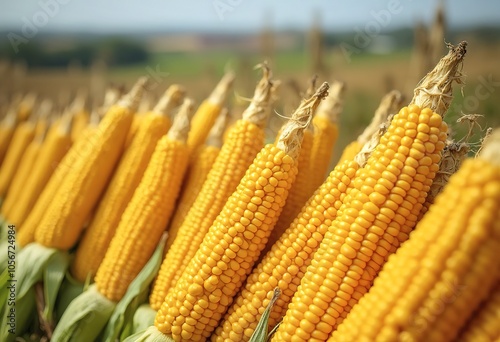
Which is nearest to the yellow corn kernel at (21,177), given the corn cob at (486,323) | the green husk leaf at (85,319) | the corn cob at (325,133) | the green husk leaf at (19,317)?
the green husk leaf at (19,317)

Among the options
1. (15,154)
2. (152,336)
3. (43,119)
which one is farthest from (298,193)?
(43,119)

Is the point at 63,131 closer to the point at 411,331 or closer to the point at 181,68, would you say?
the point at 411,331

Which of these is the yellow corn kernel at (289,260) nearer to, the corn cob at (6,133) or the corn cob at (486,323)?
the corn cob at (486,323)

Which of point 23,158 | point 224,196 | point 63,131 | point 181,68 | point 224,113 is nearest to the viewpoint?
point 224,196

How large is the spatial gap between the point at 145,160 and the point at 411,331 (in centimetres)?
165

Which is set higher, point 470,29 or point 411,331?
point 470,29

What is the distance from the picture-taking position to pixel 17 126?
13.6 feet

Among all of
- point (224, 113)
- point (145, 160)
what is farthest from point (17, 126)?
point (224, 113)

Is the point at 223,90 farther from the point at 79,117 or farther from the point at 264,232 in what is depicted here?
the point at 79,117

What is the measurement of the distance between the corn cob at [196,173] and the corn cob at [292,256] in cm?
66

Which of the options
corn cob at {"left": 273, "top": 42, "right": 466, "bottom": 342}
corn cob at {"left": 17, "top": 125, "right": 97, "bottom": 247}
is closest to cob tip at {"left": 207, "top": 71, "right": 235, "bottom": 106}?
corn cob at {"left": 17, "top": 125, "right": 97, "bottom": 247}

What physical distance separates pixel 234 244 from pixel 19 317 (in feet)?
4.83

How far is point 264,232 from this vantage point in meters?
1.61

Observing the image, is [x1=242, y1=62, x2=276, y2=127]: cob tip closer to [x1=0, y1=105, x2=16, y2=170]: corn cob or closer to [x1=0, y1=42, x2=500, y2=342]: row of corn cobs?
[x1=0, y1=42, x2=500, y2=342]: row of corn cobs
